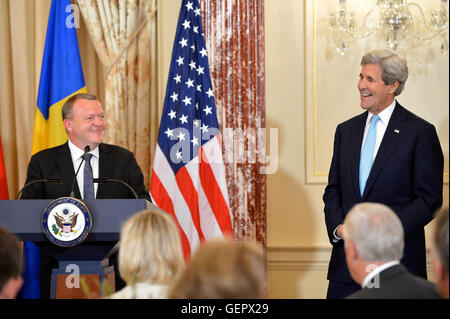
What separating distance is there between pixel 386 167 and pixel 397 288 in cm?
169

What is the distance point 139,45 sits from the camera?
606 centimetres

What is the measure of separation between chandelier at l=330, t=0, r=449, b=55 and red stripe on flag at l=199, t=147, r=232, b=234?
61.0 inches

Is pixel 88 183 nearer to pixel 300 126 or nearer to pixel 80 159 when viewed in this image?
pixel 80 159

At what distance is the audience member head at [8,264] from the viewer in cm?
225

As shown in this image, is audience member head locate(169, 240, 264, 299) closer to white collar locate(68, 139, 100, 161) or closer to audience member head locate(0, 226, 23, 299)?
audience member head locate(0, 226, 23, 299)

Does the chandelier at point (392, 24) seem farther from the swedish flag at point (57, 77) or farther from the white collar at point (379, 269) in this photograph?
the white collar at point (379, 269)

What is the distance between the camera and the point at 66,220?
3.30m

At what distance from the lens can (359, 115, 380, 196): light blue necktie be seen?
161 inches

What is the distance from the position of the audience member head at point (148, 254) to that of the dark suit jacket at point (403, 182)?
5.91ft

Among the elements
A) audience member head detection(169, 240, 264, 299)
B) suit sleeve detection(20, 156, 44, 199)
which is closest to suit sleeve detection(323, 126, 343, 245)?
suit sleeve detection(20, 156, 44, 199)

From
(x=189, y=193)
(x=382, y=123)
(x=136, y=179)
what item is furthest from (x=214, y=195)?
(x=382, y=123)

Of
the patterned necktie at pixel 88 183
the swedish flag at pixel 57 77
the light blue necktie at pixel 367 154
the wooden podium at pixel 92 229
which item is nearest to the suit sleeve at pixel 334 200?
the light blue necktie at pixel 367 154
